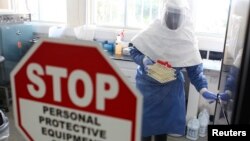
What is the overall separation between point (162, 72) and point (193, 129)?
1.13 metres

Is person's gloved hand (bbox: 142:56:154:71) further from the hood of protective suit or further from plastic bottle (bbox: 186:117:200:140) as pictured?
plastic bottle (bbox: 186:117:200:140)

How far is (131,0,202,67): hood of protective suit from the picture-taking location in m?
1.79

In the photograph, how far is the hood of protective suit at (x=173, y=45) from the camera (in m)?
1.79

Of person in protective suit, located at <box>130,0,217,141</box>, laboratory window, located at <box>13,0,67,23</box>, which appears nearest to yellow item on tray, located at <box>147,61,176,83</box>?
person in protective suit, located at <box>130,0,217,141</box>

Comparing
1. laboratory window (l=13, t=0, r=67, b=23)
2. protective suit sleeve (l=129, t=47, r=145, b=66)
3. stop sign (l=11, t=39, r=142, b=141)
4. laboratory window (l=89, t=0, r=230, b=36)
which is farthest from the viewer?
laboratory window (l=13, t=0, r=67, b=23)

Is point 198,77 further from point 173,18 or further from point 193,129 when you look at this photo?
→ point 193,129

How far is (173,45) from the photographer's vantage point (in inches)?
71.4

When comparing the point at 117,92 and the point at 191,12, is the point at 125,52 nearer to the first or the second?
the point at 191,12

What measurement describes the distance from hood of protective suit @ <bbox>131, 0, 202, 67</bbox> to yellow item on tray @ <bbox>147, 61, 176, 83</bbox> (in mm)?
72

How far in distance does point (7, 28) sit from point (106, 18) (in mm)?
1266

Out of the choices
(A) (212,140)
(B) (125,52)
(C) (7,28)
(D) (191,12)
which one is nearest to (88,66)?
(A) (212,140)

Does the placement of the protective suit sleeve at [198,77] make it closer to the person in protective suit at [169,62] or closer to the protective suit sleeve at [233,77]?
the person in protective suit at [169,62]

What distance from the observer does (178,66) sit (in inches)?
70.5

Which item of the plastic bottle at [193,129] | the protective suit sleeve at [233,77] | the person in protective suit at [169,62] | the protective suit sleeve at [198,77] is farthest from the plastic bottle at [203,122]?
the protective suit sleeve at [233,77]
